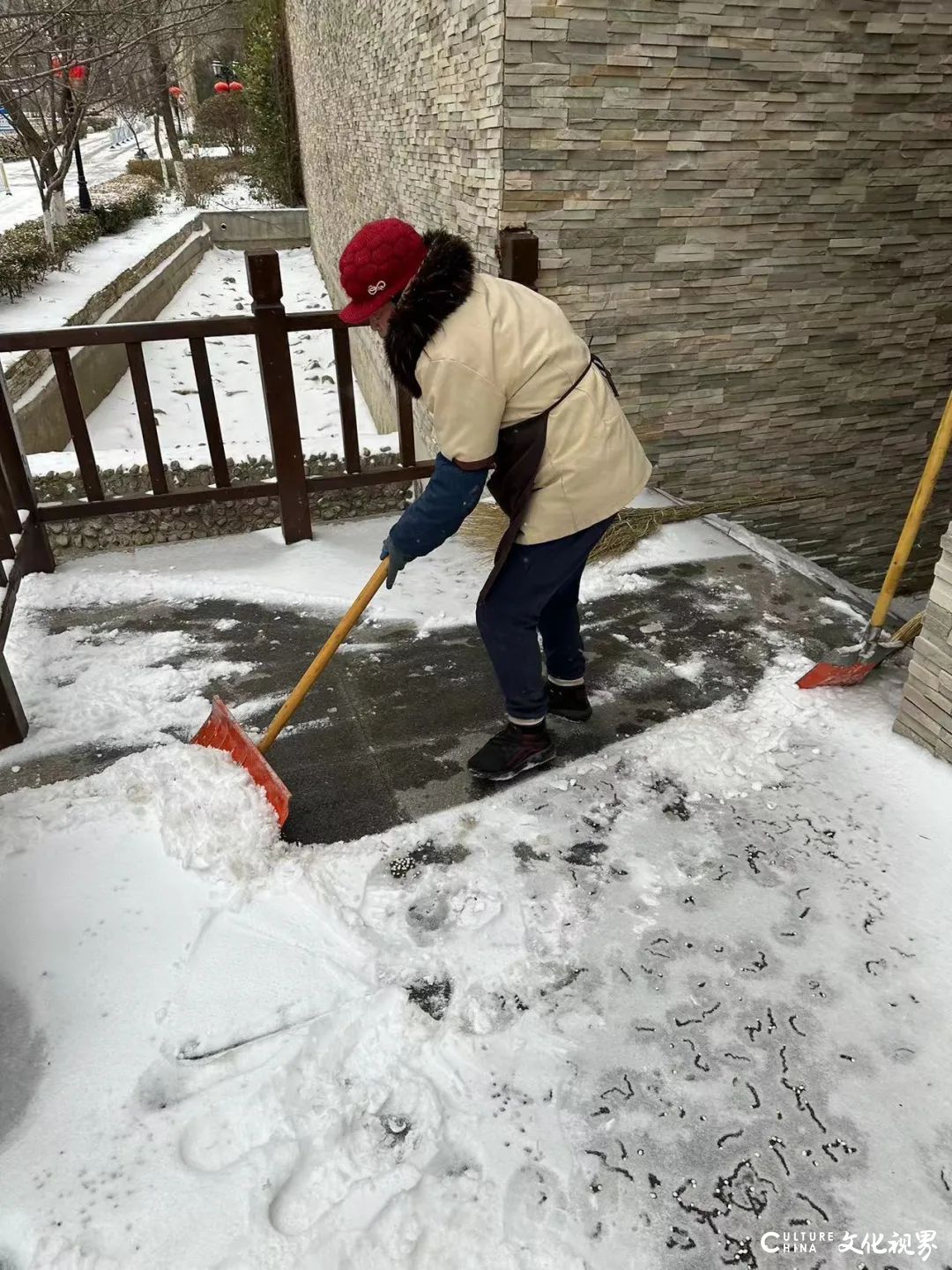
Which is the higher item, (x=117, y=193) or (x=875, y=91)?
(x=875, y=91)

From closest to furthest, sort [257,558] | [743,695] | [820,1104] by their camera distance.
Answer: [820,1104] → [743,695] → [257,558]

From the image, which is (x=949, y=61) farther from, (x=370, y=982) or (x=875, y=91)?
(x=370, y=982)

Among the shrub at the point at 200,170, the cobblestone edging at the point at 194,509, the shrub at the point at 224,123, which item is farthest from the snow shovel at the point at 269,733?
the shrub at the point at 224,123

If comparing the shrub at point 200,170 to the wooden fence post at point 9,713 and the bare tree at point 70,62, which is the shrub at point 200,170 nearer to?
the bare tree at point 70,62

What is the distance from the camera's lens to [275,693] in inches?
125

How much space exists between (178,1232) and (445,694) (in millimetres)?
1913

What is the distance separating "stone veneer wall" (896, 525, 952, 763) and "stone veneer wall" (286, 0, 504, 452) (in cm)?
288

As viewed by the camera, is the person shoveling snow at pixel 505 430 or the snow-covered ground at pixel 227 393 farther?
the snow-covered ground at pixel 227 393

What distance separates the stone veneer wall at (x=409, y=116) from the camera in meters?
4.07

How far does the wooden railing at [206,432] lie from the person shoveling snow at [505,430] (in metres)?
1.84

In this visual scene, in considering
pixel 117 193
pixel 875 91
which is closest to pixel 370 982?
pixel 875 91

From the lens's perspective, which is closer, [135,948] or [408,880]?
[135,948]

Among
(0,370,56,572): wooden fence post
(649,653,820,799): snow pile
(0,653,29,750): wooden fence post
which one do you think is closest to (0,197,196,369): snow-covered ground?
(0,370,56,572): wooden fence post

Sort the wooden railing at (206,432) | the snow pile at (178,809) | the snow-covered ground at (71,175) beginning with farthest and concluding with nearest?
the snow-covered ground at (71,175), the wooden railing at (206,432), the snow pile at (178,809)
